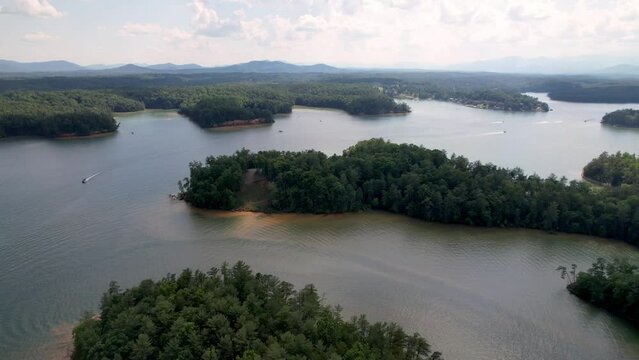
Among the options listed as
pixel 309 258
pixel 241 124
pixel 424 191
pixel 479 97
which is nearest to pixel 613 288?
pixel 424 191

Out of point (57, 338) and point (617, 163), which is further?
point (617, 163)

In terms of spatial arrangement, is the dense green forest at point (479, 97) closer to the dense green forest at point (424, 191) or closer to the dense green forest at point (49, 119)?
the dense green forest at point (424, 191)

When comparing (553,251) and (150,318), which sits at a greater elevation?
(150,318)

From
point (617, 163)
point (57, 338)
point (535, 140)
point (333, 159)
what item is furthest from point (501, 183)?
point (535, 140)

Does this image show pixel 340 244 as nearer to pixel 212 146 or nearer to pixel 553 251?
pixel 553 251

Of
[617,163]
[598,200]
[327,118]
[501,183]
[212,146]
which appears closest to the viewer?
[598,200]

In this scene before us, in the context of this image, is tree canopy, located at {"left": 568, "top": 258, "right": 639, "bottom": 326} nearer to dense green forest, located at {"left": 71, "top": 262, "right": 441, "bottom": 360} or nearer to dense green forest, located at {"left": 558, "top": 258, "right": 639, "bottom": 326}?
dense green forest, located at {"left": 558, "top": 258, "right": 639, "bottom": 326}

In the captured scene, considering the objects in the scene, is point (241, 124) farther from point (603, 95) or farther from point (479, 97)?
point (603, 95)

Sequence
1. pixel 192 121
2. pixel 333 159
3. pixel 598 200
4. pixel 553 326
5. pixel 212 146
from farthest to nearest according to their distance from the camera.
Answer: pixel 192 121 < pixel 212 146 < pixel 333 159 < pixel 598 200 < pixel 553 326
